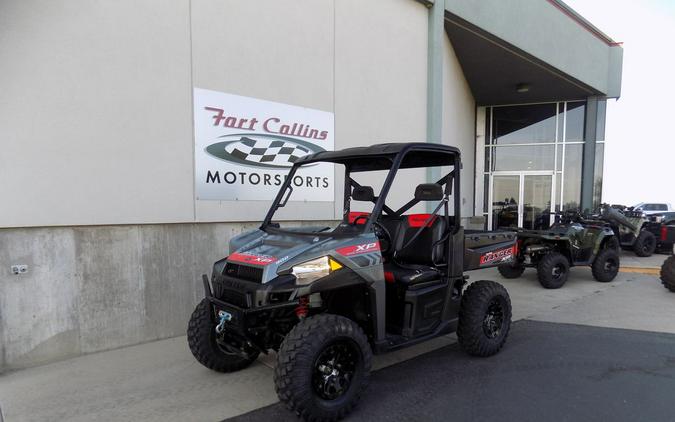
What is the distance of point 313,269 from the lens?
2.94 m

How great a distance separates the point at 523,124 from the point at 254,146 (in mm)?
11355

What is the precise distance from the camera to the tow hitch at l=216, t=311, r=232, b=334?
3.02 m

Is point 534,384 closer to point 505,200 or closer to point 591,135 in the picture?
point 505,200

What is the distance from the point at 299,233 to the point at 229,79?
2912mm

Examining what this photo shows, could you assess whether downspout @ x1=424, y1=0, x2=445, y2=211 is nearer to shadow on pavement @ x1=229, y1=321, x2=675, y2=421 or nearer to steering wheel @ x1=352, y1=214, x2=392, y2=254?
shadow on pavement @ x1=229, y1=321, x2=675, y2=421

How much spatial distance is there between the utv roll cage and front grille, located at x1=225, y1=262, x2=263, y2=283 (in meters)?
0.60

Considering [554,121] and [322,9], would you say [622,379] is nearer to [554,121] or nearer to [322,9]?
[322,9]

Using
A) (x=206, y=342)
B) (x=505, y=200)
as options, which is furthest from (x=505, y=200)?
(x=206, y=342)

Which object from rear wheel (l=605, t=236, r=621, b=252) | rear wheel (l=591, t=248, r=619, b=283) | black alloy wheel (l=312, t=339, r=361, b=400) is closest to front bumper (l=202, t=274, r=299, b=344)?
black alloy wheel (l=312, t=339, r=361, b=400)

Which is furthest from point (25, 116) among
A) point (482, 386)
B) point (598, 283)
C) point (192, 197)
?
point (598, 283)

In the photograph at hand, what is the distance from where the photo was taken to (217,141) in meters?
5.33

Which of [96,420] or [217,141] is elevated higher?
[217,141]

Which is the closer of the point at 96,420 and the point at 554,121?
the point at 96,420

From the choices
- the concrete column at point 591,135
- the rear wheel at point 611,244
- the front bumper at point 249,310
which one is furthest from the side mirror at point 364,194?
the concrete column at point 591,135
